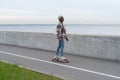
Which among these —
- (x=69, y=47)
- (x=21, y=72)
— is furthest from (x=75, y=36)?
(x=21, y=72)

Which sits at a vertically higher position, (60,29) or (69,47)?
(60,29)

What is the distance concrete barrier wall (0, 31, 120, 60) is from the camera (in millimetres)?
13195

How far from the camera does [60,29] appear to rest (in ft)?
41.5

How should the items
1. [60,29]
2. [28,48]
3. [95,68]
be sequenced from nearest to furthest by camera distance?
[95,68]
[60,29]
[28,48]

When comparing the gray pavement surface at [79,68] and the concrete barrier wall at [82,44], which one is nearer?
the gray pavement surface at [79,68]

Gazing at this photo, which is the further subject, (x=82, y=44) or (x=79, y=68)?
(x=82, y=44)

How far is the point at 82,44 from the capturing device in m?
14.7

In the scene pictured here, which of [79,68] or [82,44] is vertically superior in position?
[82,44]

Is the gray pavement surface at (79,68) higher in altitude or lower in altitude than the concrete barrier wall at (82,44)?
lower

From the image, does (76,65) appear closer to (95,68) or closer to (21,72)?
(95,68)

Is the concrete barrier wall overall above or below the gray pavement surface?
above

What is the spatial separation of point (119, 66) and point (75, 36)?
4.16 m

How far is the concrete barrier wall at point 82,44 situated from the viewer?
13195 mm

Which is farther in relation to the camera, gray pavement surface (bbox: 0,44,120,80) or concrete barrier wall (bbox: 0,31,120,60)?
concrete barrier wall (bbox: 0,31,120,60)
